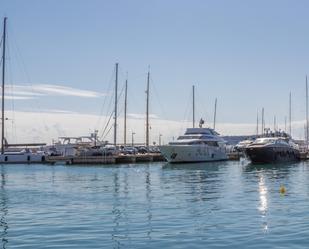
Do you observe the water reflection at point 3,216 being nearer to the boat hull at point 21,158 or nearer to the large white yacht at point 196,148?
the large white yacht at point 196,148

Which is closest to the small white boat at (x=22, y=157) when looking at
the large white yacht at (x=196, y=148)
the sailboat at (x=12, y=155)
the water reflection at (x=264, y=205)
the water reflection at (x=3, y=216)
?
the sailboat at (x=12, y=155)

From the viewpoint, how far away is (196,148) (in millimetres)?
86000

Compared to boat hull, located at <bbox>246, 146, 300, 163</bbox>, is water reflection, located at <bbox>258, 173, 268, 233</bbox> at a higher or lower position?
lower

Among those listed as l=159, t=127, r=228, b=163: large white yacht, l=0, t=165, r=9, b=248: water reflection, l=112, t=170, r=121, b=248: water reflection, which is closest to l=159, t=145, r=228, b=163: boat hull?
l=159, t=127, r=228, b=163: large white yacht

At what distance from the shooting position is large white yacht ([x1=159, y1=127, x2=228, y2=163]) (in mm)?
83312

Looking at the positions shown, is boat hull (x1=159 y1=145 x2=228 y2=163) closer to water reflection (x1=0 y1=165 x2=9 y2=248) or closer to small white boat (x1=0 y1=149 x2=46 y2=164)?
small white boat (x1=0 y1=149 x2=46 y2=164)

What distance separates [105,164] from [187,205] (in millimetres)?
58178

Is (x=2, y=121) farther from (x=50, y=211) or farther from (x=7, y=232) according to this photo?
(x=7, y=232)

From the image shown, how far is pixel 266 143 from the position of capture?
83.1 m

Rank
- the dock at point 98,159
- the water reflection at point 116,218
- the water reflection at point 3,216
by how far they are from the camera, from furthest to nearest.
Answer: the dock at point 98,159 < the water reflection at point 3,216 < the water reflection at point 116,218

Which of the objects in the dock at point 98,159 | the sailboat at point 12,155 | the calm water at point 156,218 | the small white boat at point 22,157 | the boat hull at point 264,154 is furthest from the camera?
the small white boat at point 22,157

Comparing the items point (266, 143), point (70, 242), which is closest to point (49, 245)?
point (70, 242)

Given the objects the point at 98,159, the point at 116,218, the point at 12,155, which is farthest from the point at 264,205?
the point at 12,155

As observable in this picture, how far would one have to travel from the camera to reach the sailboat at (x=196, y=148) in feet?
273
